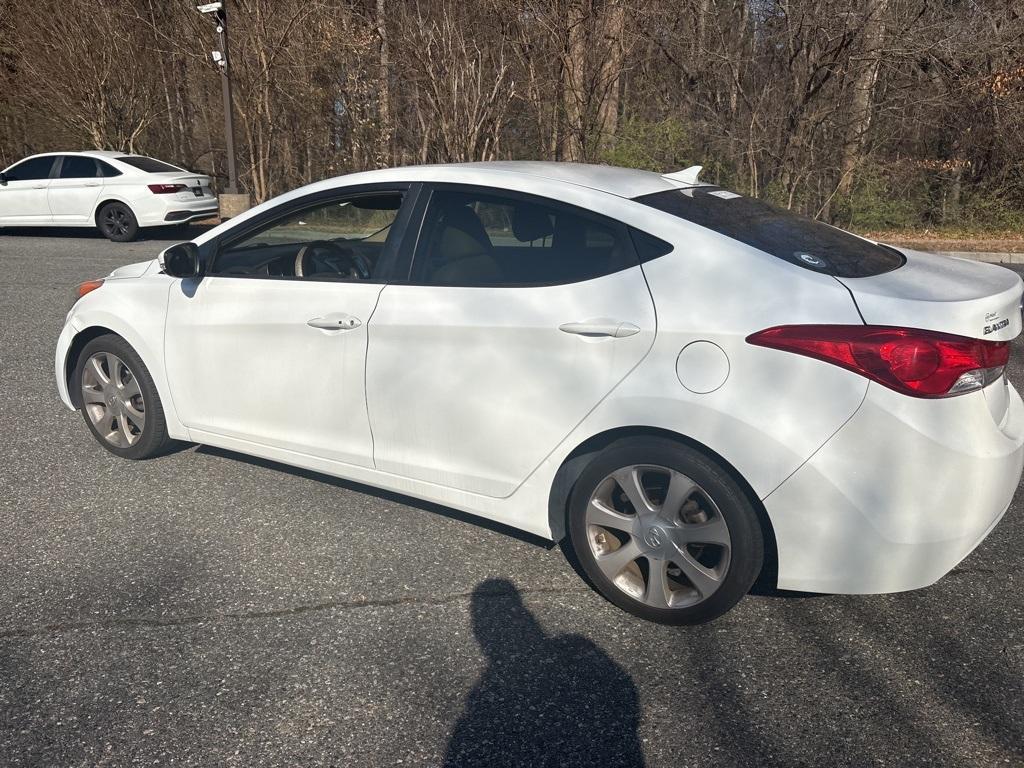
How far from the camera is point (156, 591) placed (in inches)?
134

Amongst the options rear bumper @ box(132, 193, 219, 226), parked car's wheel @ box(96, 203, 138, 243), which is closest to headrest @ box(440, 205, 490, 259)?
rear bumper @ box(132, 193, 219, 226)

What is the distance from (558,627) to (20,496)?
2.82m


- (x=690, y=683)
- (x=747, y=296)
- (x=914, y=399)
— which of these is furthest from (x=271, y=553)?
(x=914, y=399)

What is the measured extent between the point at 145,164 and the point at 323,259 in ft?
41.7

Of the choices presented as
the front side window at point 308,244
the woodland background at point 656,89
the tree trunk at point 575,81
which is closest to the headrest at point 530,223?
the front side window at point 308,244

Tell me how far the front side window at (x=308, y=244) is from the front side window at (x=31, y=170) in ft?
43.2

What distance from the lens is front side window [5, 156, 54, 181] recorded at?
15.2 metres

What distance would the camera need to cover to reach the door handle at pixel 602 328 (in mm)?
3053

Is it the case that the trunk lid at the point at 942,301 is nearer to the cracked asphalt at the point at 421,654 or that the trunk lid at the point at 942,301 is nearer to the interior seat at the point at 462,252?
the cracked asphalt at the point at 421,654

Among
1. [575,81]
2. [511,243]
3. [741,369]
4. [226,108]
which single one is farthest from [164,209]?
[741,369]

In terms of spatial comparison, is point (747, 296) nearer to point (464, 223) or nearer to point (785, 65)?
point (464, 223)

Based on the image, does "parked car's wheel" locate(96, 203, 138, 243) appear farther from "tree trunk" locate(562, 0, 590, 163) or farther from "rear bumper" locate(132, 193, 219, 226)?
"tree trunk" locate(562, 0, 590, 163)

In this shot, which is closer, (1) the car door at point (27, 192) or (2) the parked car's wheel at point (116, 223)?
(2) the parked car's wheel at point (116, 223)

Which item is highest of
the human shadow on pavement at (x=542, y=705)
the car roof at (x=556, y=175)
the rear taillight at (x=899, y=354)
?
the car roof at (x=556, y=175)
